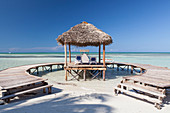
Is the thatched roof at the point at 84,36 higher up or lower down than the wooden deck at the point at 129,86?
higher up

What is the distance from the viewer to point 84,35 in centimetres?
686

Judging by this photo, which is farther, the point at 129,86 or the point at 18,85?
the point at 129,86

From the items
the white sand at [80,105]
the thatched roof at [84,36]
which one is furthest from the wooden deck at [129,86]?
the thatched roof at [84,36]

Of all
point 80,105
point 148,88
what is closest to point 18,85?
point 80,105

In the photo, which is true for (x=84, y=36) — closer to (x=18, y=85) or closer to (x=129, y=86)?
(x=129, y=86)

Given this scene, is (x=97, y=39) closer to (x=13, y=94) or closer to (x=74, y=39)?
(x=74, y=39)

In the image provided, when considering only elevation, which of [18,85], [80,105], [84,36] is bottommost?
[80,105]

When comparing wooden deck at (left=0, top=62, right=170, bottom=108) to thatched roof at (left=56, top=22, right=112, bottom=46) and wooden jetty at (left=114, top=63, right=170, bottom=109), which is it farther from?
thatched roof at (left=56, top=22, right=112, bottom=46)

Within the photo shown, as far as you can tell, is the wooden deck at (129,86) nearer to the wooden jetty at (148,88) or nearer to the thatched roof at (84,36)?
the wooden jetty at (148,88)

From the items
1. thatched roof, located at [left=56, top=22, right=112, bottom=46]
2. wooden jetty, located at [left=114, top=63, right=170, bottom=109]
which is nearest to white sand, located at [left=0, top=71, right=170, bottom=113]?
wooden jetty, located at [left=114, top=63, right=170, bottom=109]

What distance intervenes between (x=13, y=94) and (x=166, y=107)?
639 cm

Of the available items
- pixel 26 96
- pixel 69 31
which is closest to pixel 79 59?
pixel 69 31

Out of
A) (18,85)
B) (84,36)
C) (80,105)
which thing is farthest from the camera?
(84,36)

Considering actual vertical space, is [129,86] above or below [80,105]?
above
